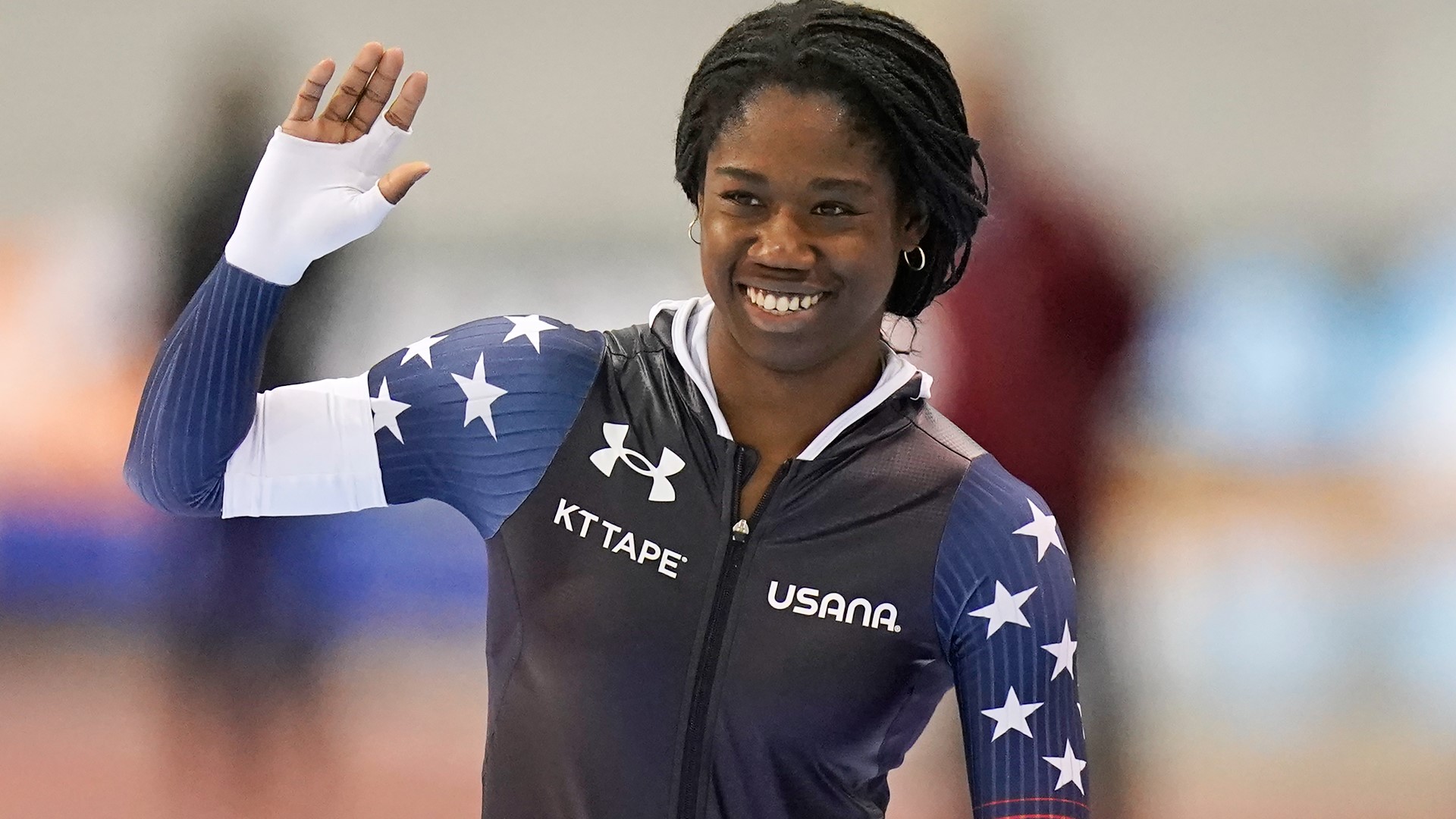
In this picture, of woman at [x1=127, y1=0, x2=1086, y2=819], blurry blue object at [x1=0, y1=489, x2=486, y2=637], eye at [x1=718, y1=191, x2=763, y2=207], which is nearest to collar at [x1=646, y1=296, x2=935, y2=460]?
woman at [x1=127, y1=0, x2=1086, y2=819]

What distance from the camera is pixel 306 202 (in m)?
0.99

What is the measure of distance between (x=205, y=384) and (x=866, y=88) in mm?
467

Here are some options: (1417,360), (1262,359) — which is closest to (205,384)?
(1262,359)

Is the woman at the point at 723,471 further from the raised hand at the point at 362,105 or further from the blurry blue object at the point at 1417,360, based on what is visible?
the blurry blue object at the point at 1417,360

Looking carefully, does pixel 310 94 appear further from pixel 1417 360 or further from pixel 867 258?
pixel 1417 360

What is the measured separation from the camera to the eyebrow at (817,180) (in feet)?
3.21

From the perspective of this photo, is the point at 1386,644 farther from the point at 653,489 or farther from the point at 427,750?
the point at 653,489

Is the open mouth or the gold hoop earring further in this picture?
the gold hoop earring

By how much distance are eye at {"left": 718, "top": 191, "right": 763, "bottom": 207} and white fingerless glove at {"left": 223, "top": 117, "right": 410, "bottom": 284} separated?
231mm

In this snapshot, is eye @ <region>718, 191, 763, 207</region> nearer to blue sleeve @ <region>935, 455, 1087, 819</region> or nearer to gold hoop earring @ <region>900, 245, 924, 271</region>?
gold hoop earring @ <region>900, 245, 924, 271</region>

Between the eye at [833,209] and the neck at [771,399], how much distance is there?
114 mm

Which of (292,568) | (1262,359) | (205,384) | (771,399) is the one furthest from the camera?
(1262,359)

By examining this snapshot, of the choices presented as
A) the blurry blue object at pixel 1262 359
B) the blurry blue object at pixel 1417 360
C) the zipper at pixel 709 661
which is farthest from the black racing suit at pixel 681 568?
the blurry blue object at pixel 1417 360

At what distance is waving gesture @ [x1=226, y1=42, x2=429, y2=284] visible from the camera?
98 cm
